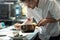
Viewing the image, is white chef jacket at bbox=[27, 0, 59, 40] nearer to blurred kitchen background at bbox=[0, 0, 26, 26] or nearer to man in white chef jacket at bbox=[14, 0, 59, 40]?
man in white chef jacket at bbox=[14, 0, 59, 40]

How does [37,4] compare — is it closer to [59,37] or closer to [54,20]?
[54,20]

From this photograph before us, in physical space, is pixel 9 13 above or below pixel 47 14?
below

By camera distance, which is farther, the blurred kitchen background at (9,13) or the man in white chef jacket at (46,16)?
the blurred kitchen background at (9,13)

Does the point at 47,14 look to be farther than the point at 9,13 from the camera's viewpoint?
No

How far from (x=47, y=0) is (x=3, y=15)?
76.1 inches

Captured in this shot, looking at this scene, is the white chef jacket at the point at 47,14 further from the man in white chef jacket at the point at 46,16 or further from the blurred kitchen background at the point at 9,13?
the blurred kitchen background at the point at 9,13

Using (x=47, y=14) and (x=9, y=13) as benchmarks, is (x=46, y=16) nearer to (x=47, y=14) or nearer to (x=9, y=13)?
(x=47, y=14)

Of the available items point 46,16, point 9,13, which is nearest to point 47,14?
point 46,16

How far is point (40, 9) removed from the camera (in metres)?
1.57

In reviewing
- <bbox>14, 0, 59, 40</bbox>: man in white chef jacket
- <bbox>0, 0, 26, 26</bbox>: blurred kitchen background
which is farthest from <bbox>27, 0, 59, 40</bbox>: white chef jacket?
<bbox>0, 0, 26, 26</bbox>: blurred kitchen background

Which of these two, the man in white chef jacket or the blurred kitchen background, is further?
the blurred kitchen background

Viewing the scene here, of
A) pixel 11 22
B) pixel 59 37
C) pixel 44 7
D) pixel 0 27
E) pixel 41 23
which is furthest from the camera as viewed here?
pixel 11 22

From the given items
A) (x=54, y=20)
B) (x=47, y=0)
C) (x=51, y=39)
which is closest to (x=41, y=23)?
(x=54, y=20)

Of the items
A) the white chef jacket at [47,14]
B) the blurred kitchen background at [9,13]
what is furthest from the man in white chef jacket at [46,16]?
the blurred kitchen background at [9,13]
